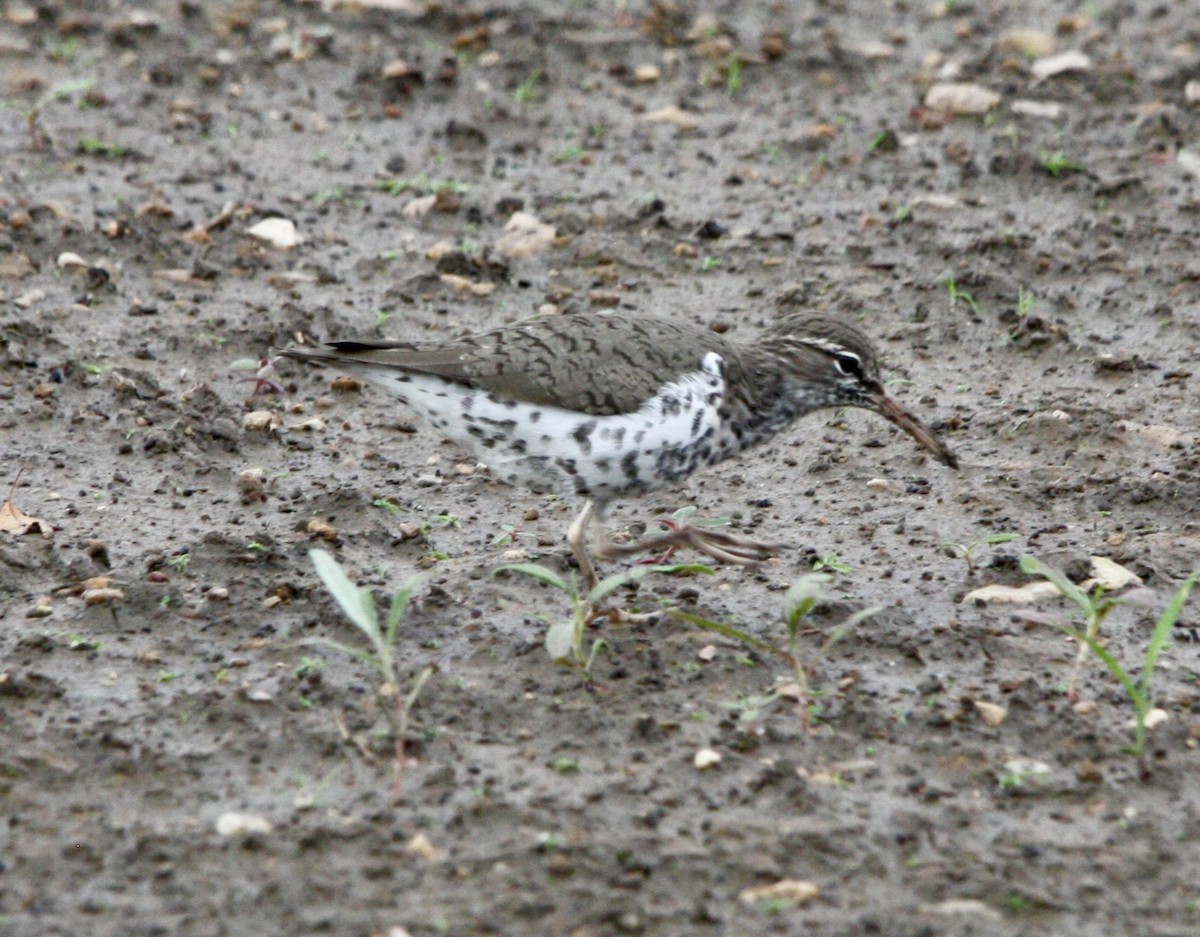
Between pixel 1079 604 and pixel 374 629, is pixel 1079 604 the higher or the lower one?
the higher one

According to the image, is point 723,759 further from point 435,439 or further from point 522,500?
point 435,439

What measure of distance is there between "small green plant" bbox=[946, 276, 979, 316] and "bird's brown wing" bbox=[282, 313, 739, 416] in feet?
9.08

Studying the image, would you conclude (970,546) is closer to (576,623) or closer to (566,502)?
(566,502)

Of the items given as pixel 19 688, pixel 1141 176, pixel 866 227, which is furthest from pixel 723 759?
pixel 1141 176

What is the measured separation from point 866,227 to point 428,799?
5661mm

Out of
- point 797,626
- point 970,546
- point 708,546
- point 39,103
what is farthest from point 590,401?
point 39,103

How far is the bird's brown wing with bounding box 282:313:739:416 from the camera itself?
6883 millimetres

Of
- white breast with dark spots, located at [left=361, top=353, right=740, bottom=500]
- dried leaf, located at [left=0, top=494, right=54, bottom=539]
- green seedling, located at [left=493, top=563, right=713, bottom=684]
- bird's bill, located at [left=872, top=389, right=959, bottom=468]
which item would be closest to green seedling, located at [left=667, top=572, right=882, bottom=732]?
green seedling, located at [left=493, top=563, right=713, bottom=684]

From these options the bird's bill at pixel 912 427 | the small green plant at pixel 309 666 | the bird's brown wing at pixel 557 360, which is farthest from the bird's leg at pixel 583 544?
the bird's bill at pixel 912 427

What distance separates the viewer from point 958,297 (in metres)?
9.53

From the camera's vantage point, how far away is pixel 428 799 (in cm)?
557

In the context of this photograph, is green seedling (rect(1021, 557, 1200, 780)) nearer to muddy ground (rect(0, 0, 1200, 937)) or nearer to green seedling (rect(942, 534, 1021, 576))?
muddy ground (rect(0, 0, 1200, 937))

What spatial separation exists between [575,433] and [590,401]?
0.14m

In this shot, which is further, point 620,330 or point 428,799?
point 620,330
